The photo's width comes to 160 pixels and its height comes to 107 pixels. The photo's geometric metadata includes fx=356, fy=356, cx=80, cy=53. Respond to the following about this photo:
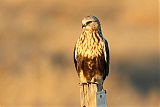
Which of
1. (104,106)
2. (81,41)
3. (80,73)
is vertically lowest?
(104,106)

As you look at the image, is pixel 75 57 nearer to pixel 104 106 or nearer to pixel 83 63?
pixel 83 63

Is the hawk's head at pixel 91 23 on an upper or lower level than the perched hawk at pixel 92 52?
upper

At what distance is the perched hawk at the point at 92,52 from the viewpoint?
4.11 metres

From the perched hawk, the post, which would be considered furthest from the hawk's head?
the post

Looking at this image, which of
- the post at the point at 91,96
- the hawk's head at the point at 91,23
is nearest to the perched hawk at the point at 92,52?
the hawk's head at the point at 91,23

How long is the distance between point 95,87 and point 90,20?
0.78 metres

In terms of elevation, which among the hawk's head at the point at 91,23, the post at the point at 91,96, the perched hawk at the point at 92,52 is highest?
the hawk's head at the point at 91,23

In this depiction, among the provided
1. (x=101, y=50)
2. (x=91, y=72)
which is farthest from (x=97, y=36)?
(x=91, y=72)

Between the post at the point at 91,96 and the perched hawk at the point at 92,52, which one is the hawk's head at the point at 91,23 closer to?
the perched hawk at the point at 92,52

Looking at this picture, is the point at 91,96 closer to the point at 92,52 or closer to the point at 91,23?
the point at 92,52

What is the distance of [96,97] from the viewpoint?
12.0 feet

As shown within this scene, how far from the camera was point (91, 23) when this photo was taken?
4055 mm

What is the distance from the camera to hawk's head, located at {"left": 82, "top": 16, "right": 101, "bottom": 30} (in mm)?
4016

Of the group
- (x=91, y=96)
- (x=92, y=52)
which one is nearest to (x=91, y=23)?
(x=92, y=52)
